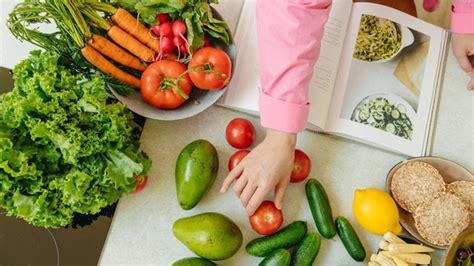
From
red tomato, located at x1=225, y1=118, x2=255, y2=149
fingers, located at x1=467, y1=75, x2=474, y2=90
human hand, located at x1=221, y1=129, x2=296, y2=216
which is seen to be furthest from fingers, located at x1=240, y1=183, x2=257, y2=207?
fingers, located at x1=467, y1=75, x2=474, y2=90

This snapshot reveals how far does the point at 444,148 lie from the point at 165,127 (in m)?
0.58

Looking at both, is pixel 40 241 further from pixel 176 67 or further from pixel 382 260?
pixel 382 260

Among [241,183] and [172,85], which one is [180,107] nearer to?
[172,85]

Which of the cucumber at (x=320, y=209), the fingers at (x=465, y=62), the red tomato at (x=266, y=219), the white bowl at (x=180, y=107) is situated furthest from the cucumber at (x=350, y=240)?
the fingers at (x=465, y=62)

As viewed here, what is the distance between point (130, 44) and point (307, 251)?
51 cm

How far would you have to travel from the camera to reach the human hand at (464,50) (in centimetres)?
106

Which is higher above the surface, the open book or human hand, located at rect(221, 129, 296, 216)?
the open book

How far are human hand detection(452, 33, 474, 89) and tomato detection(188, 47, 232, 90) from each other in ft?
1.69

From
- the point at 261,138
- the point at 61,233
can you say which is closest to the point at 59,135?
the point at 61,233

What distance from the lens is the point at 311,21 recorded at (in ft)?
2.91

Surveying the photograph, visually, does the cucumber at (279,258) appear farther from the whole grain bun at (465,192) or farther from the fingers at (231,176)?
the whole grain bun at (465,192)

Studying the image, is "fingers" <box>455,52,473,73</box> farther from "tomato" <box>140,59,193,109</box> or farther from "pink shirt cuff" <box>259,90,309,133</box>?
"tomato" <box>140,59,193,109</box>

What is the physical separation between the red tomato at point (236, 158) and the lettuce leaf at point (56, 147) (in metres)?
0.19

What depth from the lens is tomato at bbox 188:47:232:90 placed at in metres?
0.91
